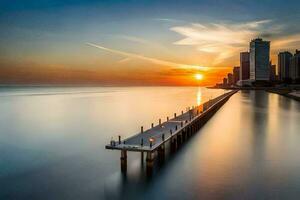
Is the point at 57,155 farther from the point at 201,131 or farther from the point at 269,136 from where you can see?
the point at 269,136

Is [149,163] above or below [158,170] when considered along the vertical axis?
above

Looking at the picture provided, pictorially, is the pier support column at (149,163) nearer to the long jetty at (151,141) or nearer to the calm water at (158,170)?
the long jetty at (151,141)

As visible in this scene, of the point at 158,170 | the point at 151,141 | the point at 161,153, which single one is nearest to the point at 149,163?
the point at 158,170

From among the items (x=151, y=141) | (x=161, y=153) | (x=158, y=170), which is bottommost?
(x=158, y=170)

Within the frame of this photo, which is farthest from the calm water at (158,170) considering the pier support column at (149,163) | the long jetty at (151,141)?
the long jetty at (151,141)

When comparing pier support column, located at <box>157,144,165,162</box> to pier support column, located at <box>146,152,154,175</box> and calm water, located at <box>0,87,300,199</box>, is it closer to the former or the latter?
calm water, located at <box>0,87,300,199</box>

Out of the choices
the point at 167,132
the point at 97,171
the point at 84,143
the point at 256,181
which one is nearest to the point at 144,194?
the point at 97,171

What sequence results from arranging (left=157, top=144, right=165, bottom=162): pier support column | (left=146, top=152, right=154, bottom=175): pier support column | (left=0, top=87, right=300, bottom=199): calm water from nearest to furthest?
1. (left=0, top=87, right=300, bottom=199): calm water
2. (left=146, top=152, right=154, bottom=175): pier support column
3. (left=157, top=144, right=165, bottom=162): pier support column

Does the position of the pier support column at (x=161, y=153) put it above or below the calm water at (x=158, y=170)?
above

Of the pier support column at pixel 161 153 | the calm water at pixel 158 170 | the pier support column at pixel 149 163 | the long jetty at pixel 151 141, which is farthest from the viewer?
the pier support column at pixel 161 153

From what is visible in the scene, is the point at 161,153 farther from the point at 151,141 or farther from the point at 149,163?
the point at 151,141

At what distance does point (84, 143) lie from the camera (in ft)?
106

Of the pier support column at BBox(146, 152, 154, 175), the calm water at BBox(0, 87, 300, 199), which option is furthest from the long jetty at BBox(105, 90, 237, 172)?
the calm water at BBox(0, 87, 300, 199)

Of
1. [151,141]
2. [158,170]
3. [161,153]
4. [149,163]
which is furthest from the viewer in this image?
[161,153]
